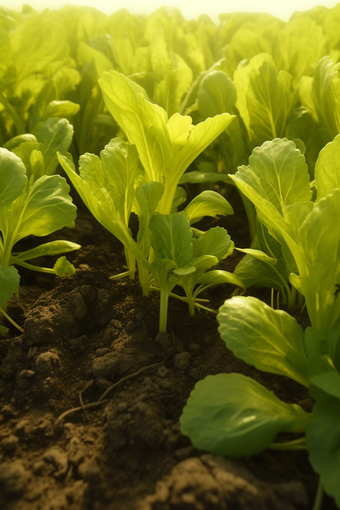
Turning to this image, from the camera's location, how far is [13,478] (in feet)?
2.08

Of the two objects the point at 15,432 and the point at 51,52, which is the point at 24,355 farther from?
the point at 51,52

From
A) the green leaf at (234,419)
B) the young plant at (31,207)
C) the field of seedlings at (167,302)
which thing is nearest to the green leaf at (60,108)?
the field of seedlings at (167,302)

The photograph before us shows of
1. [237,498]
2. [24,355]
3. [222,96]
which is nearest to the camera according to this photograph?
[237,498]

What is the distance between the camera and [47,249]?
111 centimetres

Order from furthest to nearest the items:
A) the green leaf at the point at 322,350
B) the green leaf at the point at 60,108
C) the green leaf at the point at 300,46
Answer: the green leaf at the point at 300,46 < the green leaf at the point at 60,108 < the green leaf at the point at 322,350

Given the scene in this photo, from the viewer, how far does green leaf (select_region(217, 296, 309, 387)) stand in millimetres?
696

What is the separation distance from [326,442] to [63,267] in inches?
29.7

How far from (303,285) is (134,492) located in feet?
1.52

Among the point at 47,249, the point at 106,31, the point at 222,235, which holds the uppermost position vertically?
the point at 106,31

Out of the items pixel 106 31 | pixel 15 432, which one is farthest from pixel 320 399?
pixel 106 31

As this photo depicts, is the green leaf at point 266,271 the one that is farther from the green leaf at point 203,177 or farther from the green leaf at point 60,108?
the green leaf at point 60,108

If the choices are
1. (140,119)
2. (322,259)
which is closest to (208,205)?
(140,119)

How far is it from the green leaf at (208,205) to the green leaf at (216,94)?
377mm

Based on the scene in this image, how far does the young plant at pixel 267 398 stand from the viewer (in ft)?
2.03
